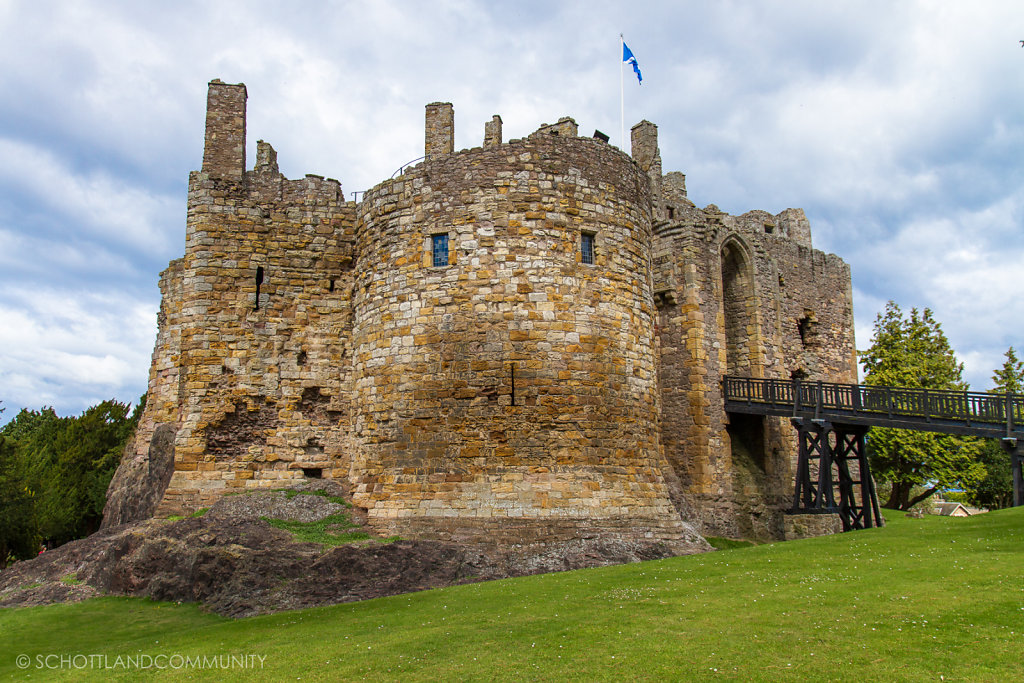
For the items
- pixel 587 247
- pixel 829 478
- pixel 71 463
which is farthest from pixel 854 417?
pixel 71 463

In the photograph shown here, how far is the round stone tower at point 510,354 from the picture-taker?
14828 mm

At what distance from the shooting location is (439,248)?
16328 millimetres

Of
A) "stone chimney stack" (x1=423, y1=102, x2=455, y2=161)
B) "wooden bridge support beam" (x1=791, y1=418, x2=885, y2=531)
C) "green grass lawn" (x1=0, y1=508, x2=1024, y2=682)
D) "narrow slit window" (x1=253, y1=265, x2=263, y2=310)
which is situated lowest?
"green grass lawn" (x1=0, y1=508, x2=1024, y2=682)

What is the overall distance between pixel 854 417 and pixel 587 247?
8020 mm

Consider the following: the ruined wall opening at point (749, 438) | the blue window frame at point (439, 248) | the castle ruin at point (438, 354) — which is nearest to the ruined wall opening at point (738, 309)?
the ruined wall opening at point (749, 438)

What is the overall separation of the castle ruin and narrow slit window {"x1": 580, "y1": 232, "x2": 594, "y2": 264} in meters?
0.03

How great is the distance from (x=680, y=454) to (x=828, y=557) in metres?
8.46

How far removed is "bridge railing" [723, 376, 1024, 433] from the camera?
1714cm

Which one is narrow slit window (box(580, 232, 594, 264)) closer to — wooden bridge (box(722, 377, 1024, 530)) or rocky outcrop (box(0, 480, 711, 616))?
rocky outcrop (box(0, 480, 711, 616))

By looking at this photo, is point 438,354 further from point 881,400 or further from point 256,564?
point 881,400

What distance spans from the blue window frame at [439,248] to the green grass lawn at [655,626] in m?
6.79

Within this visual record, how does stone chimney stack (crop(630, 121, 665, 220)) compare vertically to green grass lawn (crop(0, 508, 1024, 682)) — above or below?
above

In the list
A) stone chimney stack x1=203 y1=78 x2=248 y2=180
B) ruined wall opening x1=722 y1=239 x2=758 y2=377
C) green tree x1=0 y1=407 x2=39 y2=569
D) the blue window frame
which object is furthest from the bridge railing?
green tree x1=0 y1=407 x2=39 y2=569

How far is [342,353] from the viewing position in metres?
18.0
